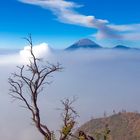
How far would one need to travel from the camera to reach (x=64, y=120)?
35219mm

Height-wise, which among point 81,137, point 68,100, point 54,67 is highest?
point 54,67

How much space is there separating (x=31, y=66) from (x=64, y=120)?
5485mm

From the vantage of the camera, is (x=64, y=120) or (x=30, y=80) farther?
(x=64, y=120)

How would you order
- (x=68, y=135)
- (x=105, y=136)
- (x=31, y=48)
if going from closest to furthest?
(x=31, y=48) < (x=68, y=135) < (x=105, y=136)

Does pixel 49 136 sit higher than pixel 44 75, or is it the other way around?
pixel 44 75

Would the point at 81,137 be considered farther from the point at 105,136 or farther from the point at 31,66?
the point at 105,136

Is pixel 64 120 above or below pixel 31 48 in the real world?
below

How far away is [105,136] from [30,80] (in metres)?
18.7

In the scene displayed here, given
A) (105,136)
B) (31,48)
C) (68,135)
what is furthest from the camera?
(105,136)

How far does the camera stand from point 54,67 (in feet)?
111

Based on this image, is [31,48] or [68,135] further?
[68,135]

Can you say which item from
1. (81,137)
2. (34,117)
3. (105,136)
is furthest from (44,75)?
(105,136)

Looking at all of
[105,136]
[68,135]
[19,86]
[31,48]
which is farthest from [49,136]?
[105,136]

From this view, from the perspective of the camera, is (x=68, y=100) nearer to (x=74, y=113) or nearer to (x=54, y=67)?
(x=74, y=113)
